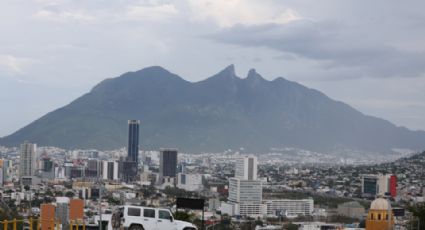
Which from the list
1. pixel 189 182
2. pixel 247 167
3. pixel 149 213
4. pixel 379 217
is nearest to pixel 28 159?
pixel 189 182

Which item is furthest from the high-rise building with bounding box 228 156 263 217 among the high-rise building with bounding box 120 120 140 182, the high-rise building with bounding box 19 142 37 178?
the high-rise building with bounding box 19 142 37 178

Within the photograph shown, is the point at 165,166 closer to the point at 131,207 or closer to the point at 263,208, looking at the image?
the point at 263,208

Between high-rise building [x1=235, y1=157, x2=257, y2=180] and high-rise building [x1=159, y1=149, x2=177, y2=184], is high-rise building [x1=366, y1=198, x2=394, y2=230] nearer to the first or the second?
high-rise building [x1=235, y1=157, x2=257, y2=180]

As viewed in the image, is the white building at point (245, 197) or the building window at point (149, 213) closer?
the building window at point (149, 213)

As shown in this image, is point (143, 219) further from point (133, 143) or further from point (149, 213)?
point (133, 143)

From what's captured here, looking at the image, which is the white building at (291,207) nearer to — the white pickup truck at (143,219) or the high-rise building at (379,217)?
the high-rise building at (379,217)

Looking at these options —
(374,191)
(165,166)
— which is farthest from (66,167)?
(374,191)

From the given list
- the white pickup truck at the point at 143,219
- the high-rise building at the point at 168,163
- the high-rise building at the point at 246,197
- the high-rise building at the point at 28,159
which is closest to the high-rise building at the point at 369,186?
the high-rise building at the point at 246,197
